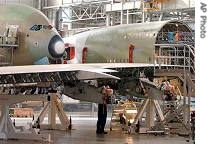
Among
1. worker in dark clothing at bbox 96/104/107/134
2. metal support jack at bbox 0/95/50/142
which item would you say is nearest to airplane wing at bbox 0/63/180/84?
metal support jack at bbox 0/95/50/142

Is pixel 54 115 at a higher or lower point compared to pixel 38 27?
lower

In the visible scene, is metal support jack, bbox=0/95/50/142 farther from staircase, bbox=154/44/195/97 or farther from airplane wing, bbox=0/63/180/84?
staircase, bbox=154/44/195/97

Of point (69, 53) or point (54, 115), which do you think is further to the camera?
point (69, 53)

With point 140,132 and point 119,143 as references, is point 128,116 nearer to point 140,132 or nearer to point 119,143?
point 140,132

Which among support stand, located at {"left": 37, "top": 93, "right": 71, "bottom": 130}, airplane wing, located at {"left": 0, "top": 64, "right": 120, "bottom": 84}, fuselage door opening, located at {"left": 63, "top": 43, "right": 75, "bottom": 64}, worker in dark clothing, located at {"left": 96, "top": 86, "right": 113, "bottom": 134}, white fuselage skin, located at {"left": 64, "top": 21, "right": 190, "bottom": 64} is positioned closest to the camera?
airplane wing, located at {"left": 0, "top": 64, "right": 120, "bottom": 84}

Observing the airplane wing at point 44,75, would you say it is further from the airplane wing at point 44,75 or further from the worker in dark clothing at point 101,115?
the worker in dark clothing at point 101,115

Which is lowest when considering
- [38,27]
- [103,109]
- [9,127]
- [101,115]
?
[9,127]

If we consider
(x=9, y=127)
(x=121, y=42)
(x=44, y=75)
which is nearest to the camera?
(x=44, y=75)

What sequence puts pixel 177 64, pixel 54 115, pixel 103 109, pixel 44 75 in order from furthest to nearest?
pixel 54 115
pixel 177 64
pixel 103 109
pixel 44 75

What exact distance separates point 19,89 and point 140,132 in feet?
19.5

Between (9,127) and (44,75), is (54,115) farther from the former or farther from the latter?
(44,75)

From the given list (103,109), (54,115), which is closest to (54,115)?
(54,115)

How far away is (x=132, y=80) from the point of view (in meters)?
22.3
